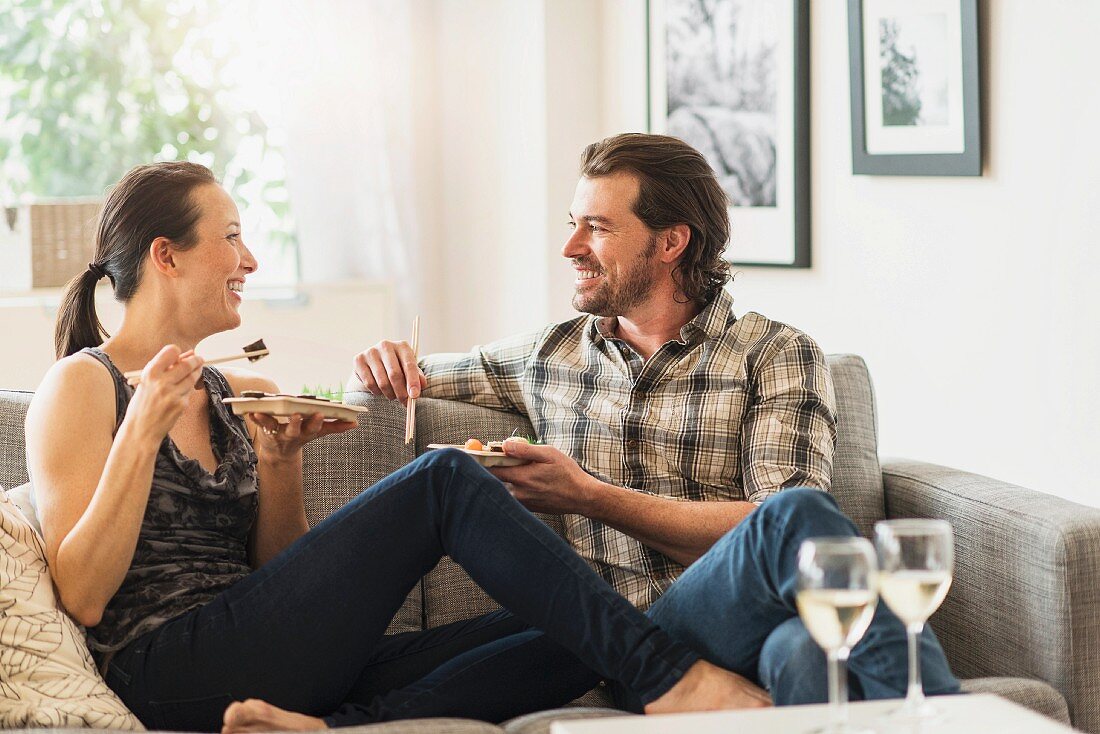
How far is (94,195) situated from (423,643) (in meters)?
3.14

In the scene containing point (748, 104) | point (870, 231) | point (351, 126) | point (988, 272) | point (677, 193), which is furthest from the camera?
point (351, 126)

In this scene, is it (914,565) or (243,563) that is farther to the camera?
(243,563)

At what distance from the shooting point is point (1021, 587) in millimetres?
2037

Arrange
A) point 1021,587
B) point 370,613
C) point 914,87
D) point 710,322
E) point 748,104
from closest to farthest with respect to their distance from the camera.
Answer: point 370,613, point 1021,587, point 710,322, point 914,87, point 748,104

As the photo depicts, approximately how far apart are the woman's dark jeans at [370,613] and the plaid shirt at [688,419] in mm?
413

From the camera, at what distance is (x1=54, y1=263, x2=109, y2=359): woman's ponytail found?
213 cm

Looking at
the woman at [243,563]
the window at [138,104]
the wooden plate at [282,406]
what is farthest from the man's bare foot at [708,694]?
the window at [138,104]

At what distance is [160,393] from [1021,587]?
53.1 inches

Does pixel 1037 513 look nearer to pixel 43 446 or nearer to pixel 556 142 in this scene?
pixel 43 446

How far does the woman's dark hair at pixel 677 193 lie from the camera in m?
2.50

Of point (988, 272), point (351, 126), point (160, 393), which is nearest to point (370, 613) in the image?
point (160, 393)

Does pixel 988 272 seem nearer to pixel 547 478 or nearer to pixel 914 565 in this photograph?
pixel 547 478

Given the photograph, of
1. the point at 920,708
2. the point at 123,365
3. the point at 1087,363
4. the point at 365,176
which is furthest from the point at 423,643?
the point at 365,176

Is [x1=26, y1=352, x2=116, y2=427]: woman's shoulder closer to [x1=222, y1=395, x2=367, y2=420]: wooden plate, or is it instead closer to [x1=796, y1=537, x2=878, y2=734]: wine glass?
[x1=222, y1=395, x2=367, y2=420]: wooden plate
